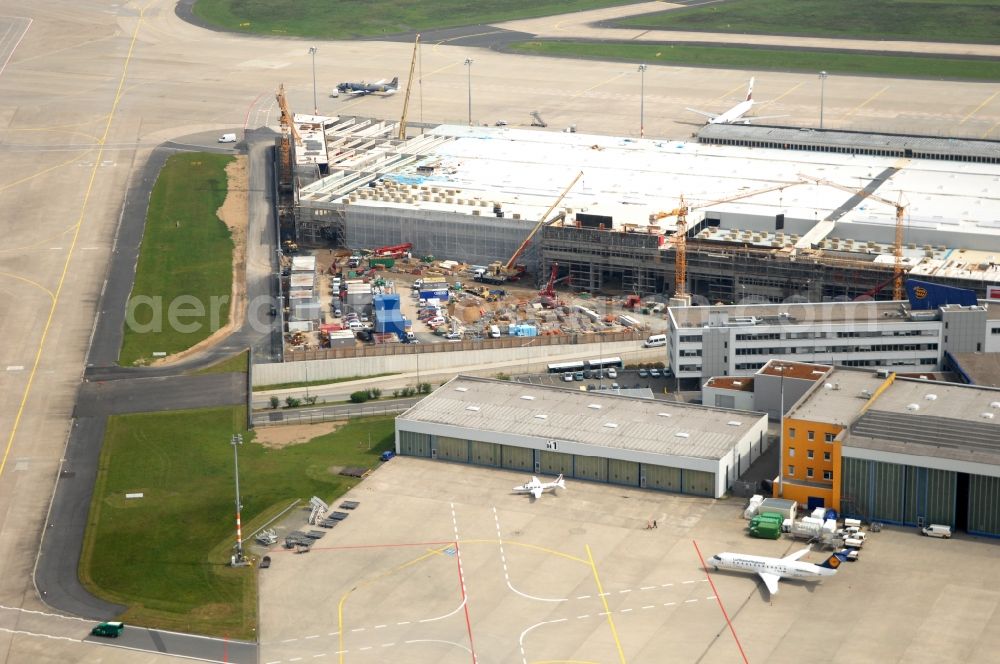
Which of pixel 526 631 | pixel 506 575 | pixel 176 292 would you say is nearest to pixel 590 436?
pixel 506 575

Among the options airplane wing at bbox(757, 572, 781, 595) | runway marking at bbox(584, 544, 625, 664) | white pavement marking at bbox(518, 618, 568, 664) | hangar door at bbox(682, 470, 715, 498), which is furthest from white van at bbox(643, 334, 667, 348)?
white pavement marking at bbox(518, 618, 568, 664)

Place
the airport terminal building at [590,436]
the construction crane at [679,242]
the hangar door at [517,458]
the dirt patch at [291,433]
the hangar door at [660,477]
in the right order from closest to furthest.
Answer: the hangar door at [660,477] → the airport terminal building at [590,436] → the hangar door at [517,458] → the dirt patch at [291,433] → the construction crane at [679,242]

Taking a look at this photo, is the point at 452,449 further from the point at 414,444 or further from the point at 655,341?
the point at 655,341

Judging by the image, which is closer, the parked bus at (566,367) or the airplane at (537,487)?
the airplane at (537,487)

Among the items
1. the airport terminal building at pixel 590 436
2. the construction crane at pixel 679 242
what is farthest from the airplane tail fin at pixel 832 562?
the construction crane at pixel 679 242

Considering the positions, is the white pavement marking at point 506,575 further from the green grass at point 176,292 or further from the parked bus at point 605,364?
the green grass at point 176,292

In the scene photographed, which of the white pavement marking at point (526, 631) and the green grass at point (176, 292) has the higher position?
the green grass at point (176, 292)
